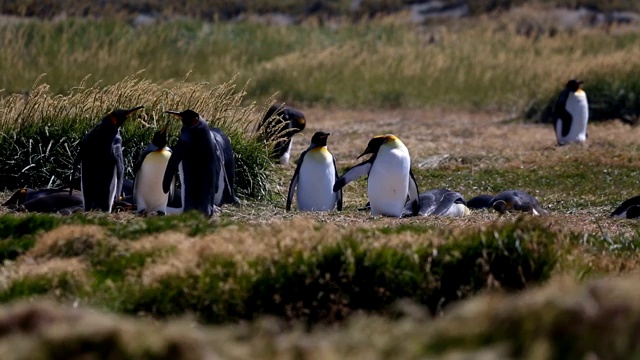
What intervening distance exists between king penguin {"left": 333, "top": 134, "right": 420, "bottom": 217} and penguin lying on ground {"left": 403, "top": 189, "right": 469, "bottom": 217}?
0.13m

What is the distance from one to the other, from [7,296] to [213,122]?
6.49m

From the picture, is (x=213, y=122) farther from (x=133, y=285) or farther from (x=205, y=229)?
(x=133, y=285)

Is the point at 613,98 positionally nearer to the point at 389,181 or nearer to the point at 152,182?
the point at 389,181

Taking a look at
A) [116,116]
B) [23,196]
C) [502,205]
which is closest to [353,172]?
[502,205]

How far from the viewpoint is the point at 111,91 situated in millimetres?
13641

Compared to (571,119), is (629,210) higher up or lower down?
higher up

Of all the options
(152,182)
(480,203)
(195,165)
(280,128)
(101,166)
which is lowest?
(280,128)

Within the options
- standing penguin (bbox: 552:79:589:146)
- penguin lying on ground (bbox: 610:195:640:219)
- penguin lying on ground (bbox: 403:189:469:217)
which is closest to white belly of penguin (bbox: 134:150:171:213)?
penguin lying on ground (bbox: 403:189:469:217)

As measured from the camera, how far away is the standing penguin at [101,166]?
10758 mm

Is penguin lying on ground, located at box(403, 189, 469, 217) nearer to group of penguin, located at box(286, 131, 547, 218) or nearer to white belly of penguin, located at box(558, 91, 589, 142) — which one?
group of penguin, located at box(286, 131, 547, 218)

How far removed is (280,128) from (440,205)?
4546 millimetres

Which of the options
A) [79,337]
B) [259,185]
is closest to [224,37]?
[259,185]

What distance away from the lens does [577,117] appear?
1900cm

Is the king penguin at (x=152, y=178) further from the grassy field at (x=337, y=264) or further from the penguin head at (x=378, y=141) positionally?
the penguin head at (x=378, y=141)
